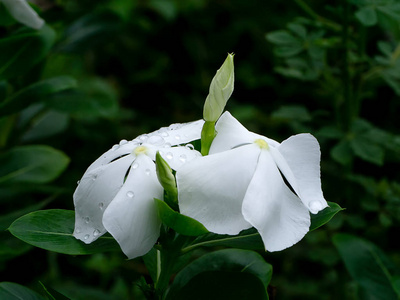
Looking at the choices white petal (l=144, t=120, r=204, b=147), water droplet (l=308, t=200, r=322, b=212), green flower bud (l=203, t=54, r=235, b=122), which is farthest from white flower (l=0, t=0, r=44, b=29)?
water droplet (l=308, t=200, r=322, b=212)

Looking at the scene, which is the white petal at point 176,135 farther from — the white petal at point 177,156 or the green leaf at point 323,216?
the green leaf at point 323,216

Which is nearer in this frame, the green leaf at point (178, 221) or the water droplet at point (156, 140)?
the green leaf at point (178, 221)

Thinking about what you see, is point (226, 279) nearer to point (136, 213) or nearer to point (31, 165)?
point (136, 213)

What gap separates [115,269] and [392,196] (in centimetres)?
112

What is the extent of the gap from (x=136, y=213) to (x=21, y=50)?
31.8 inches

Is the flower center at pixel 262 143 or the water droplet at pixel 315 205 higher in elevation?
the flower center at pixel 262 143

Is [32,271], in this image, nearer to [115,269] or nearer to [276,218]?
[115,269]

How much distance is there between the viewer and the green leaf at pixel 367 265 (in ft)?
4.24

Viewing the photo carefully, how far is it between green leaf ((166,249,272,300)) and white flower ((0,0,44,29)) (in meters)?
0.76

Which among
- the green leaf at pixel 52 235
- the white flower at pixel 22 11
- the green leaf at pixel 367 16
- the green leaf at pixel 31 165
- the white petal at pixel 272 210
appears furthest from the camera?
the green leaf at pixel 31 165

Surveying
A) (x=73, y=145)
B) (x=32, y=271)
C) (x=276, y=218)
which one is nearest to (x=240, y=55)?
(x=73, y=145)

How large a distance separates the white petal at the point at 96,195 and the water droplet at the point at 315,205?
302mm

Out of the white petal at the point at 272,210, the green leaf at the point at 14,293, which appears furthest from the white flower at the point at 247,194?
the green leaf at the point at 14,293

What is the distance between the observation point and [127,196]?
2.54ft
